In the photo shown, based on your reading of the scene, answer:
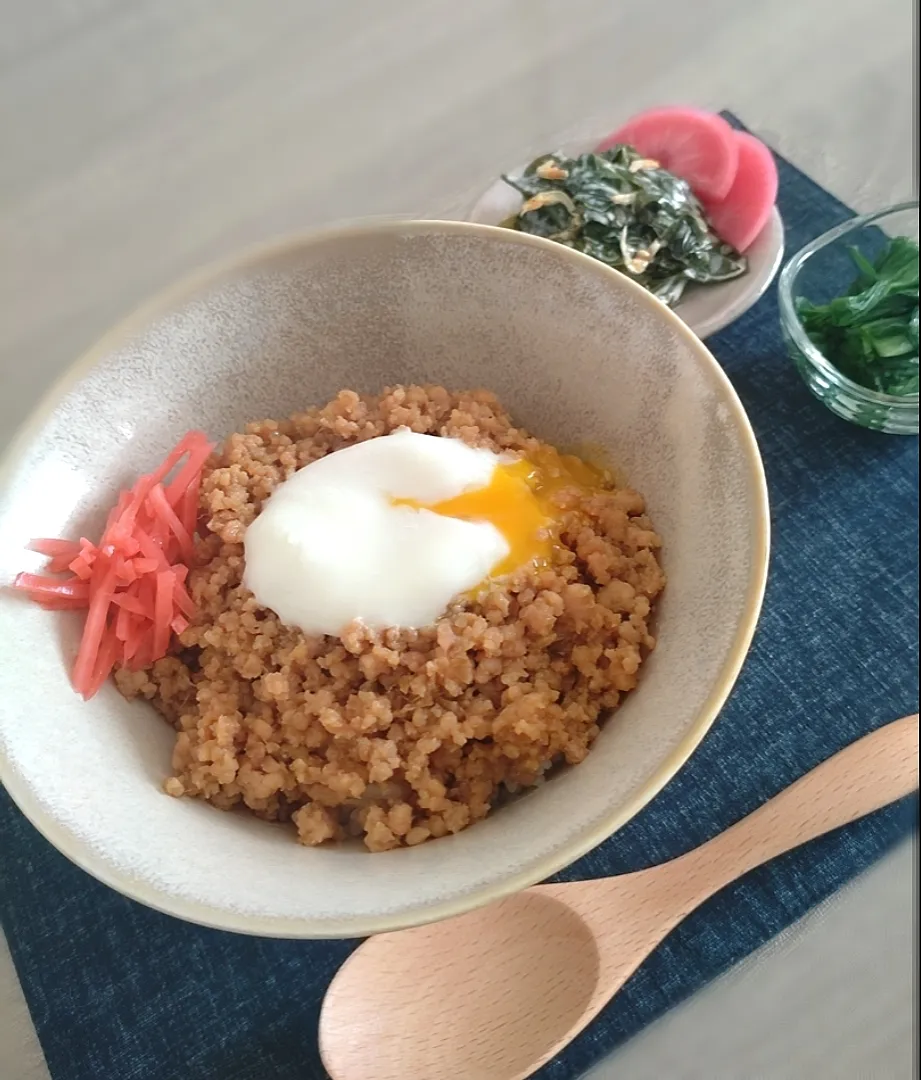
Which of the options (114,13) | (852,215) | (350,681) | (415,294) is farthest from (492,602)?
(114,13)

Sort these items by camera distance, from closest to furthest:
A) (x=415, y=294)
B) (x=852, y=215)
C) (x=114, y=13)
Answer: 1. (x=415, y=294)
2. (x=852, y=215)
3. (x=114, y=13)

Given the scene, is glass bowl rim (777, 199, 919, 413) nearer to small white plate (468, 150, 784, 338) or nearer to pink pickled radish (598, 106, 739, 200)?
small white plate (468, 150, 784, 338)

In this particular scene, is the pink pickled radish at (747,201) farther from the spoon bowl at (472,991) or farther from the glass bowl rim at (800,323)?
the spoon bowl at (472,991)

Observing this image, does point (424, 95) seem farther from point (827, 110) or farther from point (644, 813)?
point (644, 813)

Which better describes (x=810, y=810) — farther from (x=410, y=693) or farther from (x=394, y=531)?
(x=394, y=531)

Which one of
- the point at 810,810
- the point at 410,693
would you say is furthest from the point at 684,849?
the point at 410,693

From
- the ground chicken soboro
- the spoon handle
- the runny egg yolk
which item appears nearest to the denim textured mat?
the spoon handle
